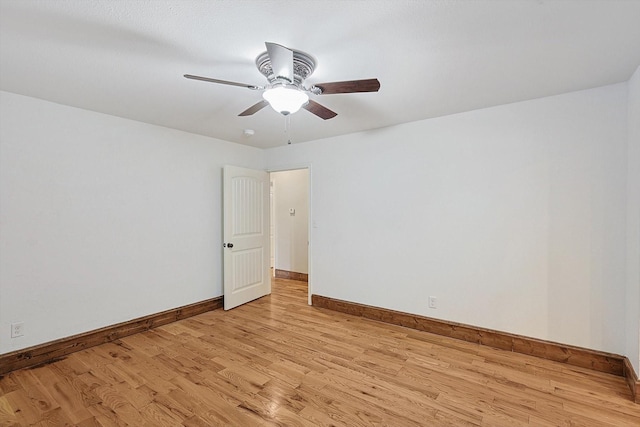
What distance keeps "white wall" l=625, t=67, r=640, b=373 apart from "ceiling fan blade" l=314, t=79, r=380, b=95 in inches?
80.0

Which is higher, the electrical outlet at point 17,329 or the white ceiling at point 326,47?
the white ceiling at point 326,47

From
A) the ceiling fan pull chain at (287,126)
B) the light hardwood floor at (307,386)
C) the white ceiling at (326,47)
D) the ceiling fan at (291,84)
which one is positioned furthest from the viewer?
the ceiling fan pull chain at (287,126)

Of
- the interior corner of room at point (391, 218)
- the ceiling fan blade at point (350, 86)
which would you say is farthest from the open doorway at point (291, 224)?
the ceiling fan blade at point (350, 86)

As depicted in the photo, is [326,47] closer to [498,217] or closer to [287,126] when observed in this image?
[287,126]

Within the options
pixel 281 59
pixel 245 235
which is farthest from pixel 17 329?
pixel 281 59

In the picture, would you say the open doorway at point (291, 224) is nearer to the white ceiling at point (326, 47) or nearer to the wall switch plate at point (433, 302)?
the wall switch plate at point (433, 302)

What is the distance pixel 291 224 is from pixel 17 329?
4.13 metres

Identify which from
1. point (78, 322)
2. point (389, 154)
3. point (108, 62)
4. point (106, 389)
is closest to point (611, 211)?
point (389, 154)

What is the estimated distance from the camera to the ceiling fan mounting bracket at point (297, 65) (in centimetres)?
183

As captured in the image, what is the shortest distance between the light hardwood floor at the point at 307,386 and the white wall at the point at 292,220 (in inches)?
110

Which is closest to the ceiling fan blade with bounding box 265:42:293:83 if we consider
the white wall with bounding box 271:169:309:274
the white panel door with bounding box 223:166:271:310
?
the white panel door with bounding box 223:166:271:310

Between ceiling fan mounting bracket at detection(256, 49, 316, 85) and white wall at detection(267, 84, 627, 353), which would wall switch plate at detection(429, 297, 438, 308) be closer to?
white wall at detection(267, 84, 627, 353)

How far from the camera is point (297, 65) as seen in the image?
1.91 m

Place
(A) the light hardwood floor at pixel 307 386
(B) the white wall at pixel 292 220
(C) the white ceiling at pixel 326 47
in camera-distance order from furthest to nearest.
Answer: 1. (B) the white wall at pixel 292 220
2. (A) the light hardwood floor at pixel 307 386
3. (C) the white ceiling at pixel 326 47
